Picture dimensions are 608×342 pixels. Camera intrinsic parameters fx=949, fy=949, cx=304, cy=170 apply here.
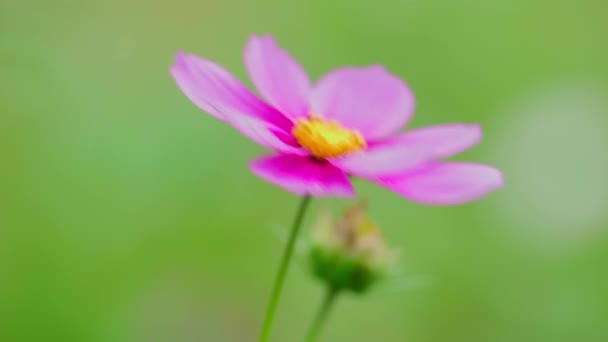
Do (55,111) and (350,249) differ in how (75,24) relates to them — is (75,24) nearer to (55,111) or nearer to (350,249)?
(55,111)

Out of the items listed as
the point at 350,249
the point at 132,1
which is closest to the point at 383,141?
the point at 350,249

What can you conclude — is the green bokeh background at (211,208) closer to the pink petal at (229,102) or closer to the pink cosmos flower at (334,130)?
the pink cosmos flower at (334,130)

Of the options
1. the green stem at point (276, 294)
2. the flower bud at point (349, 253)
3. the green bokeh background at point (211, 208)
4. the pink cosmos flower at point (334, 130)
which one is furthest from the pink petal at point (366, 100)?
the green bokeh background at point (211, 208)

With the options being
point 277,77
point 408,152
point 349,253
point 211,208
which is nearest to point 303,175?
point 408,152

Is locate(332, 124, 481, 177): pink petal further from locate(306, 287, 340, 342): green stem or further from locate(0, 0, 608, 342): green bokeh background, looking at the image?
locate(0, 0, 608, 342): green bokeh background

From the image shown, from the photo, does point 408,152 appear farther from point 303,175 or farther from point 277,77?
point 277,77

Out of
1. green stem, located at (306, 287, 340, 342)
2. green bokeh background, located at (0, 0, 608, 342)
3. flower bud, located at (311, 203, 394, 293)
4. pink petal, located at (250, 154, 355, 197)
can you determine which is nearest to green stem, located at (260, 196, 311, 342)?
pink petal, located at (250, 154, 355, 197)

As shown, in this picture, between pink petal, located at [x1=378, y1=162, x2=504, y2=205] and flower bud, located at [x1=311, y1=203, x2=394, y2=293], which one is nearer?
pink petal, located at [x1=378, y1=162, x2=504, y2=205]
